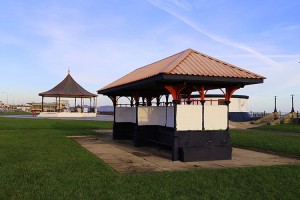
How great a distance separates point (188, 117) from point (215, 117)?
1.21 m

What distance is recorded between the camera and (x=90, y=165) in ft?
30.9

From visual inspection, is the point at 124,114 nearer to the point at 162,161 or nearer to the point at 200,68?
the point at 162,161

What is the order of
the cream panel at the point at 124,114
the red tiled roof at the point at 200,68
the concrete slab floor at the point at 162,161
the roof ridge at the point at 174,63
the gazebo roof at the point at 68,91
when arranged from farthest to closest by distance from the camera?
the gazebo roof at the point at 68,91 < the cream panel at the point at 124,114 < the red tiled roof at the point at 200,68 < the roof ridge at the point at 174,63 < the concrete slab floor at the point at 162,161

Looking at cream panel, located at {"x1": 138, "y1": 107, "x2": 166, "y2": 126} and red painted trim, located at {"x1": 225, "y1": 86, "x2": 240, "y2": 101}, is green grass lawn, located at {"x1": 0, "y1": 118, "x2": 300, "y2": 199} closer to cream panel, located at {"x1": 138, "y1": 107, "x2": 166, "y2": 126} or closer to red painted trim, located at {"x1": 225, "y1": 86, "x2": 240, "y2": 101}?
red painted trim, located at {"x1": 225, "y1": 86, "x2": 240, "y2": 101}

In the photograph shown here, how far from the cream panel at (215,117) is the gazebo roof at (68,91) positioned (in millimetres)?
40393

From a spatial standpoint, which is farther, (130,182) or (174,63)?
(174,63)

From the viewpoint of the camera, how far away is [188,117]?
11.3 m

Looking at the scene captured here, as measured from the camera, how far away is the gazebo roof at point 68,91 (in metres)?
49.5

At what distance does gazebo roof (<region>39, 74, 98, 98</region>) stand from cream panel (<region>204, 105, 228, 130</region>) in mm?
40393

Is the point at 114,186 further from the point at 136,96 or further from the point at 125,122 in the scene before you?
the point at 125,122

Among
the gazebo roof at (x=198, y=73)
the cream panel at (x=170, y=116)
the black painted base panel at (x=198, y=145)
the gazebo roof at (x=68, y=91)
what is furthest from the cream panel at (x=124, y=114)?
the gazebo roof at (x=68, y=91)

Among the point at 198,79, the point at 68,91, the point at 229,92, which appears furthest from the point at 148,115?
the point at 68,91

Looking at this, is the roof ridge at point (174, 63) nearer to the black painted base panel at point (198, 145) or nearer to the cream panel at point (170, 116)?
the cream panel at point (170, 116)

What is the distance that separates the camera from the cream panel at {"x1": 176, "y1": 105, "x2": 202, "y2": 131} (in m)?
11.1
